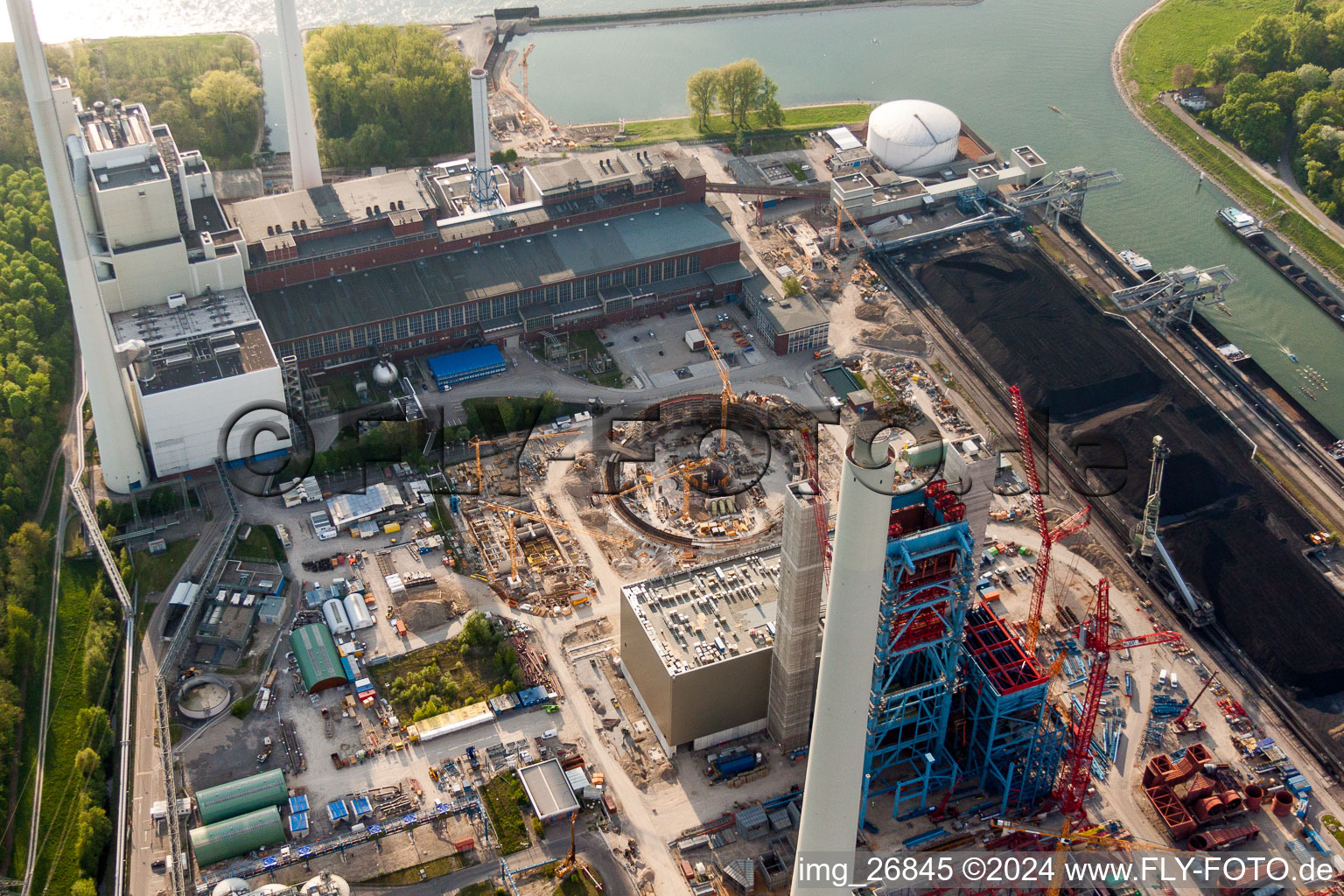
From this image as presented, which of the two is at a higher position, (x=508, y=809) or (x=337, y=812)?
(x=337, y=812)

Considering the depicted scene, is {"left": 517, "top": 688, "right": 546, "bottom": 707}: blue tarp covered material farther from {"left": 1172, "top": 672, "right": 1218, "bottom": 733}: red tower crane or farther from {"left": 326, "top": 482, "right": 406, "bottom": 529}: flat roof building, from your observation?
{"left": 1172, "top": 672, "right": 1218, "bottom": 733}: red tower crane

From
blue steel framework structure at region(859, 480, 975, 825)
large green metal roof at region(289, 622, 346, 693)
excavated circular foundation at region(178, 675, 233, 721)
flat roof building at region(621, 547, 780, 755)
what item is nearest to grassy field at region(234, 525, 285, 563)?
large green metal roof at region(289, 622, 346, 693)

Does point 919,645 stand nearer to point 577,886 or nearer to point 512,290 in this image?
point 577,886

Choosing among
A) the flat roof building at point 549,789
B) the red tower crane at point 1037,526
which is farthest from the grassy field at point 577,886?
the red tower crane at point 1037,526

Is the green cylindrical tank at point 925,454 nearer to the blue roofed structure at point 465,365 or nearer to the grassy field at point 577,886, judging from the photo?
the grassy field at point 577,886

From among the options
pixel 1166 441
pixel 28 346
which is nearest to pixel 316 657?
pixel 28 346

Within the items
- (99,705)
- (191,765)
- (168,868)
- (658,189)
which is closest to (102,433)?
(99,705)
